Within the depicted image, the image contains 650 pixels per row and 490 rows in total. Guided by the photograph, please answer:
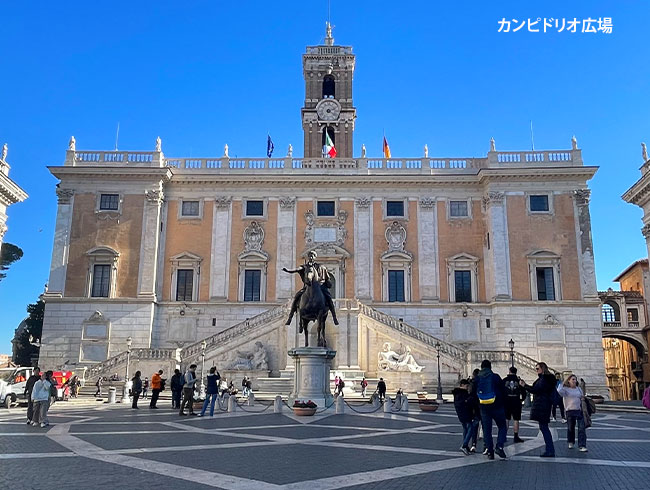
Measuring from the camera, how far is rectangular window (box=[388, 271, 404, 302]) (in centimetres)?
4094

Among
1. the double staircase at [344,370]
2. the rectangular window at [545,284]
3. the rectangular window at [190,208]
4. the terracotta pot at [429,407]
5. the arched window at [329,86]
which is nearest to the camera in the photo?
the terracotta pot at [429,407]

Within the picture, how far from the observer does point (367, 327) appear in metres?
36.0

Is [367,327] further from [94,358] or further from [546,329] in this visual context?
[94,358]

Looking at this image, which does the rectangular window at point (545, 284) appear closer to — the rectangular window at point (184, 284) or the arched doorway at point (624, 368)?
the arched doorway at point (624, 368)

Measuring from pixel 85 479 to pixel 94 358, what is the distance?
33.3 meters

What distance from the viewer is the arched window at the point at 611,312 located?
2410 inches

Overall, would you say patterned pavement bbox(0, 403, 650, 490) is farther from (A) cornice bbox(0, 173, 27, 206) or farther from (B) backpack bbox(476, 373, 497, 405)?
(A) cornice bbox(0, 173, 27, 206)

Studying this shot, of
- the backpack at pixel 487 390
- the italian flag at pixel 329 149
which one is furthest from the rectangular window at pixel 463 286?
the backpack at pixel 487 390

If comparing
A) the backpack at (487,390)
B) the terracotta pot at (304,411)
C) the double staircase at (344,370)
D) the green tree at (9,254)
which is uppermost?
the green tree at (9,254)

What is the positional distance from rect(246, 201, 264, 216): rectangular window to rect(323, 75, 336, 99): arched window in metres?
17.9

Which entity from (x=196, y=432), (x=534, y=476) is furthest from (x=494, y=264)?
(x=534, y=476)

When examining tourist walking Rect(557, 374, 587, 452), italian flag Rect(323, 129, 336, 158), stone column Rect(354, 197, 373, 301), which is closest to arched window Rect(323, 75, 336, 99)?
italian flag Rect(323, 129, 336, 158)

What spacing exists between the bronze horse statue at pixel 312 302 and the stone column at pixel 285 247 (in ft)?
64.5

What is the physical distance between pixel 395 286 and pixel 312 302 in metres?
21.4
